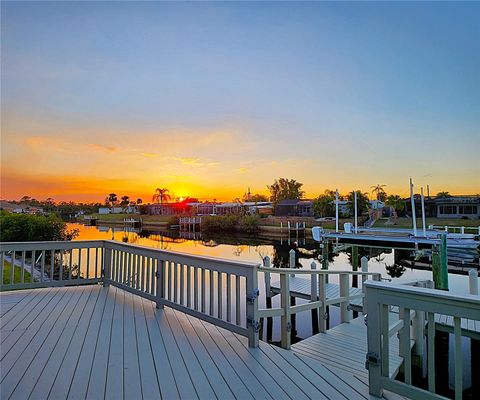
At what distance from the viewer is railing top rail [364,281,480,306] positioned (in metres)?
1.59

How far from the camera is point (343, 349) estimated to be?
3.96 m

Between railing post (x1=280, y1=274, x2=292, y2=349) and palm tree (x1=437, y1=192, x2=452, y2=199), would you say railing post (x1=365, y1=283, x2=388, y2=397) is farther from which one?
palm tree (x1=437, y1=192, x2=452, y2=199)

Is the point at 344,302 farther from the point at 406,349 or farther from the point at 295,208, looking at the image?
the point at 295,208

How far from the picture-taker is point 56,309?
12.7 ft

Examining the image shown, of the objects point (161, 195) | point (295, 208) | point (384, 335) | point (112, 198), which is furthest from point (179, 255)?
point (112, 198)

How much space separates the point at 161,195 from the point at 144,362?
72182 millimetres

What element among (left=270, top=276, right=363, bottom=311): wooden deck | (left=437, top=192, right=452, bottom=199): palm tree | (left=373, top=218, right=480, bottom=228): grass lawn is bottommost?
(left=270, top=276, right=363, bottom=311): wooden deck

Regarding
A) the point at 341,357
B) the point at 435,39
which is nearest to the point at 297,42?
the point at 435,39

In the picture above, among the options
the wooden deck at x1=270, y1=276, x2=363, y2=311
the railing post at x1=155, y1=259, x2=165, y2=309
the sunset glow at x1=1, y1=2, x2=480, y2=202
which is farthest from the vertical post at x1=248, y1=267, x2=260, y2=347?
the sunset glow at x1=1, y1=2, x2=480, y2=202

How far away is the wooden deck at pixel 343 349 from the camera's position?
3.39 m

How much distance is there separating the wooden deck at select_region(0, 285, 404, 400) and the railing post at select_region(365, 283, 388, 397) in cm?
11

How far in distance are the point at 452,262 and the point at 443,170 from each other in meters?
5.12

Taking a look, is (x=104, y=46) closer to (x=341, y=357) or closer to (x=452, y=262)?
(x=341, y=357)

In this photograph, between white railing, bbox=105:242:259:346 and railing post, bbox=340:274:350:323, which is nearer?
white railing, bbox=105:242:259:346
